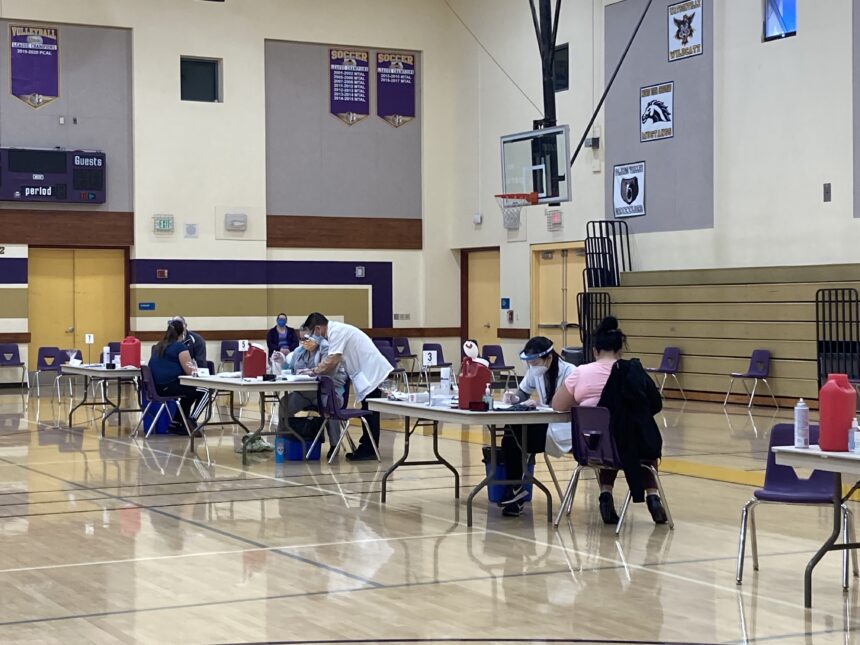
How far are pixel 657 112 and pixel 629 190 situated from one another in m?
1.25

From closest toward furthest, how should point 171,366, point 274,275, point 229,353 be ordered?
point 171,366
point 229,353
point 274,275

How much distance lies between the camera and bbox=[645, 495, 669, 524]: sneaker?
7.64m

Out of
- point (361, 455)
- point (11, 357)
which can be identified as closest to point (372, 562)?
point (361, 455)

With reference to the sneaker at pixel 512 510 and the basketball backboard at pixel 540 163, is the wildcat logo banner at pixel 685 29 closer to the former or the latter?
the basketball backboard at pixel 540 163

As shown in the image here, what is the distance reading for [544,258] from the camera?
820 inches

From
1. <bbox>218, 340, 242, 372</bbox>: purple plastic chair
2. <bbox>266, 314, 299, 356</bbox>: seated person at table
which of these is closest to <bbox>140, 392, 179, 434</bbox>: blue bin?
<bbox>266, 314, 299, 356</bbox>: seated person at table

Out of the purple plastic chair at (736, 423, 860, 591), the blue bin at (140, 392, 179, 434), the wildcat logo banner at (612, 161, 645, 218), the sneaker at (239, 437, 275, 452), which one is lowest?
the sneaker at (239, 437, 275, 452)

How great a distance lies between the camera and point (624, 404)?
752cm

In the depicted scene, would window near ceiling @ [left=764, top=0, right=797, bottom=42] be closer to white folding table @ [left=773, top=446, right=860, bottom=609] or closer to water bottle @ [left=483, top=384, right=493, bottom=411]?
water bottle @ [left=483, top=384, right=493, bottom=411]

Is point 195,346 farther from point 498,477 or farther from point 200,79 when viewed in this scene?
point 200,79

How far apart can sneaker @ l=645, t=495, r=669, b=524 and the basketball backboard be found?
9.30 m

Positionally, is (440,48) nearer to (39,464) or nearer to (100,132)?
(100,132)

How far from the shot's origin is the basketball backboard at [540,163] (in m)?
16.7

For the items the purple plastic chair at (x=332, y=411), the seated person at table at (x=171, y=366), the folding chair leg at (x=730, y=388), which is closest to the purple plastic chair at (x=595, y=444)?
the purple plastic chair at (x=332, y=411)
